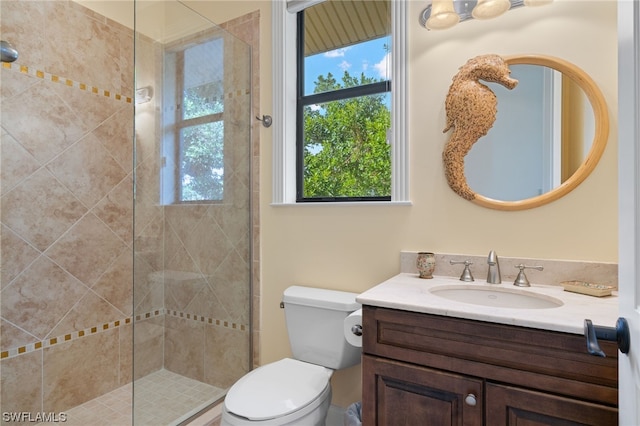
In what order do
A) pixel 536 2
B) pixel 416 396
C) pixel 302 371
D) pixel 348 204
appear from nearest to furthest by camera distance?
pixel 416 396
pixel 536 2
pixel 302 371
pixel 348 204

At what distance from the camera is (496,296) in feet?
4.43

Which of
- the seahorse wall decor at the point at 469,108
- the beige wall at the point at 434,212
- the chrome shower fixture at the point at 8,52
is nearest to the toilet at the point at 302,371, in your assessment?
the beige wall at the point at 434,212

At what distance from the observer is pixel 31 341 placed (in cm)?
180

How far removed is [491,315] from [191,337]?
160 centimetres

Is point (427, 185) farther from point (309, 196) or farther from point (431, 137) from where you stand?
point (309, 196)

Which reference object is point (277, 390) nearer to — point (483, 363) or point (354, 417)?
point (354, 417)

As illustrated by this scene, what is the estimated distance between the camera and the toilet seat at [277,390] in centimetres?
127

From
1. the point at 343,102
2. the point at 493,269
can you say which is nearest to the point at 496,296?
the point at 493,269

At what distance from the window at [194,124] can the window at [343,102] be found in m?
0.47

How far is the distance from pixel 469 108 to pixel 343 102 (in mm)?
728

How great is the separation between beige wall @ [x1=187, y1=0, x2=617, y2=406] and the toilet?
21cm

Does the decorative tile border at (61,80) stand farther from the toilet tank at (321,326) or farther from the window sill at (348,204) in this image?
the toilet tank at (321,326)

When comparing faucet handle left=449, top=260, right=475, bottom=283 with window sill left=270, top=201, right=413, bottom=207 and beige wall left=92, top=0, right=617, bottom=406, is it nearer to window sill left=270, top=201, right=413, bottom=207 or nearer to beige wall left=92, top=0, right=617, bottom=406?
beige wall left=92, top=0, right=617, bottom=406

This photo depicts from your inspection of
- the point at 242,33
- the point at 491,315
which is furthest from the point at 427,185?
the point at 242,33
